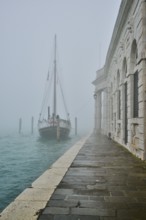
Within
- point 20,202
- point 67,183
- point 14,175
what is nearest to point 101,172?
point 67,183

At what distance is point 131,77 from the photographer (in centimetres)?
1055

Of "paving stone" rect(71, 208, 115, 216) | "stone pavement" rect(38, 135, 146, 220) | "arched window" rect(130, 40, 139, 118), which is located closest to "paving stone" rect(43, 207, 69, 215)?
"stone pavement" rect(38, 135, 146, 220)

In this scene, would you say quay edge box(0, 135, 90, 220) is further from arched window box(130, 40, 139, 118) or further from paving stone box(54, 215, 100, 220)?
arched window box(130, 40, 139, 118)

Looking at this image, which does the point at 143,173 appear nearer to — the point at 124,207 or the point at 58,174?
the point at 58,174

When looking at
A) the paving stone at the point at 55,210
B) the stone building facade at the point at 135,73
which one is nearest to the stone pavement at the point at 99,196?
the paving stone at the point at 55,210

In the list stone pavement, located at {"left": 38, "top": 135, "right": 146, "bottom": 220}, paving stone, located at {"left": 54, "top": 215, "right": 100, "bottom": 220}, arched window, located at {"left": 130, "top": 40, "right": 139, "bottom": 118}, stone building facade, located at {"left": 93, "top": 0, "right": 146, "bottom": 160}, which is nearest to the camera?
paving stone, located at {"left": 54, "top": 215, "right": 100, "bottom": 220}

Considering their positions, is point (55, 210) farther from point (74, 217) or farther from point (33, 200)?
point (33, 200)

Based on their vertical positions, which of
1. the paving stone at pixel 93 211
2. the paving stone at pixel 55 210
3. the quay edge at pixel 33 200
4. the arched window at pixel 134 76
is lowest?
the paving stone at pixel 93 211

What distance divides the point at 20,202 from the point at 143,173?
11.5ft

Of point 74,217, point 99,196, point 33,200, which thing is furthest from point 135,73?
point 74,217

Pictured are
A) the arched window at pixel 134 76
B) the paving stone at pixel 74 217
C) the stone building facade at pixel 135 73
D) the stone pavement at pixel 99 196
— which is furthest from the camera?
the arched window at pixel 134 76

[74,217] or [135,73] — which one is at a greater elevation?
[135,73]

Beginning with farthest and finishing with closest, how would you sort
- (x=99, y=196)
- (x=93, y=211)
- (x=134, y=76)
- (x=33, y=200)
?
1. (x=134, y=76)
2. (x=99, y=196)
3. (x=33, y=200)
4. (x=93, y=211)

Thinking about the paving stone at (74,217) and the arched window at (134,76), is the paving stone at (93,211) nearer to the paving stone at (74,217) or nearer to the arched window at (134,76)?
the paving stone at (74,217)
